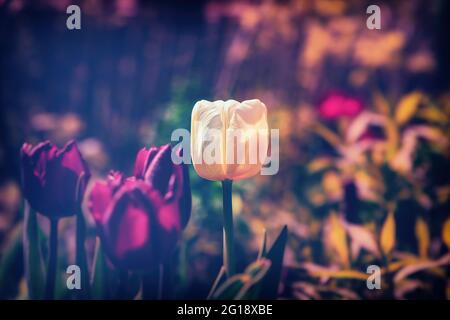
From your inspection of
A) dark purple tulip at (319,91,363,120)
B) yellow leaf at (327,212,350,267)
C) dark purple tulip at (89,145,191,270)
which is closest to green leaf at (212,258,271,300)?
dark purple tulip at (89,145,191,270)

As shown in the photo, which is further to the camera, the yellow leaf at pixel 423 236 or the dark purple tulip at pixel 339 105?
the dark purple tulip at pixel 339 105

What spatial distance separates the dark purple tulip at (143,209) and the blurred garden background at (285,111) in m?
0.25

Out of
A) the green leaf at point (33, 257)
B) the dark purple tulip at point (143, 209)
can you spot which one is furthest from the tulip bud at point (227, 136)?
the green leaf at point (33, 257)

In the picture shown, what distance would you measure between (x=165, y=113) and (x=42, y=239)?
444 millimetres

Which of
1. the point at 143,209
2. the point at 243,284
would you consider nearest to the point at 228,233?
the point at 243,284

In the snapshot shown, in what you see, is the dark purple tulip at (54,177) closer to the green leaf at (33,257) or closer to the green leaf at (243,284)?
the green leaf at (33,257)

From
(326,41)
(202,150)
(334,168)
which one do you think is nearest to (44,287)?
(202,150)

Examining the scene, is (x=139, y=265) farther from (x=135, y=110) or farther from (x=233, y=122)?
(x=135, y=110)

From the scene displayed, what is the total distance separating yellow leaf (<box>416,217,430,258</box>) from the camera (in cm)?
127

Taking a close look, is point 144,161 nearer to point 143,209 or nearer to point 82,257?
point 143,209

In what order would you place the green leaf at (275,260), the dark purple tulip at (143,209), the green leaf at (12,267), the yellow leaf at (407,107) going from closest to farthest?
the dark purple tulip at (143,209), the green leaf at (275,260), the green leaf at (12,267), the yellow leaf at (407,107)

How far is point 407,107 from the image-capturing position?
54.0 inches

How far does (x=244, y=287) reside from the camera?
104 centimetres

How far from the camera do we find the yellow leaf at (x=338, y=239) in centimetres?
127
